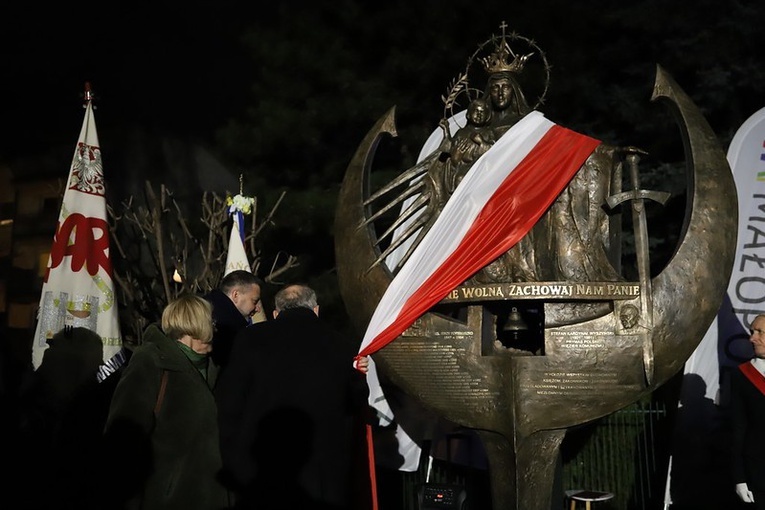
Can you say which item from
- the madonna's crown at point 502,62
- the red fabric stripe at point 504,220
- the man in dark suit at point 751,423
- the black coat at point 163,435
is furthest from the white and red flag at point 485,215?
the black coat at point 163,435

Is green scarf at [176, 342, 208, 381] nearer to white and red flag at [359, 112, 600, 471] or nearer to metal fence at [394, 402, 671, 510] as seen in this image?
white and red flag at [359, 112, 600, 471]

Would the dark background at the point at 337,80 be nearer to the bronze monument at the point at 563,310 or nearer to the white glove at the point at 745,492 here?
the bronze monument at the point at 563,310

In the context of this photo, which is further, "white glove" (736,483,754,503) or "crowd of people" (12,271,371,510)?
"white glove" (736,483,754,503)

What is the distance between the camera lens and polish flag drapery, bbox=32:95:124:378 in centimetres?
689

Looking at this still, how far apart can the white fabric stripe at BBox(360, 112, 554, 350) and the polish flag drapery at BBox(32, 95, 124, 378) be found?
7.11 feet

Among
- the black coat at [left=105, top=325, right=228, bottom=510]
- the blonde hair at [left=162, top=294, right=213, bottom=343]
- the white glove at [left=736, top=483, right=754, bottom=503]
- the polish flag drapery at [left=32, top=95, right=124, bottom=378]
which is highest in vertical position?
the polish flag drapery at [left=32, top=95, right=124, bottom=378]

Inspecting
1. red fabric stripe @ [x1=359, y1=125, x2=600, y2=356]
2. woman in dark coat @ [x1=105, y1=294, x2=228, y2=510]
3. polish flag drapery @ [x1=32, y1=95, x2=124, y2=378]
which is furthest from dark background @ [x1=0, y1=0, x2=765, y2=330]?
woman in dark coat @ [x1=105, y1=294, x2=228, y2=510]

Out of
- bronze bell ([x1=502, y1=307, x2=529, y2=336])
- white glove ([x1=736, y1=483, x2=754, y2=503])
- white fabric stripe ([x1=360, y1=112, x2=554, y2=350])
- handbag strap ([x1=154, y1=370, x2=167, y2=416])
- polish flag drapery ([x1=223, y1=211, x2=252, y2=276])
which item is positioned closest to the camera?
handbag strap ([x1=154, y1=370, x2=167, y2=416])

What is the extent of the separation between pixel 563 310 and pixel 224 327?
1987mm

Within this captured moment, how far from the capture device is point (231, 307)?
5480mm

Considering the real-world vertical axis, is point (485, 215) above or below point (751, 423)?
above

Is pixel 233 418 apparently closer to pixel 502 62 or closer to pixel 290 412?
pixel 290 412

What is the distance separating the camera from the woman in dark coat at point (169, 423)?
381 cm

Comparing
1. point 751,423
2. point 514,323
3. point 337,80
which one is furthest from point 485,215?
point 337,80
